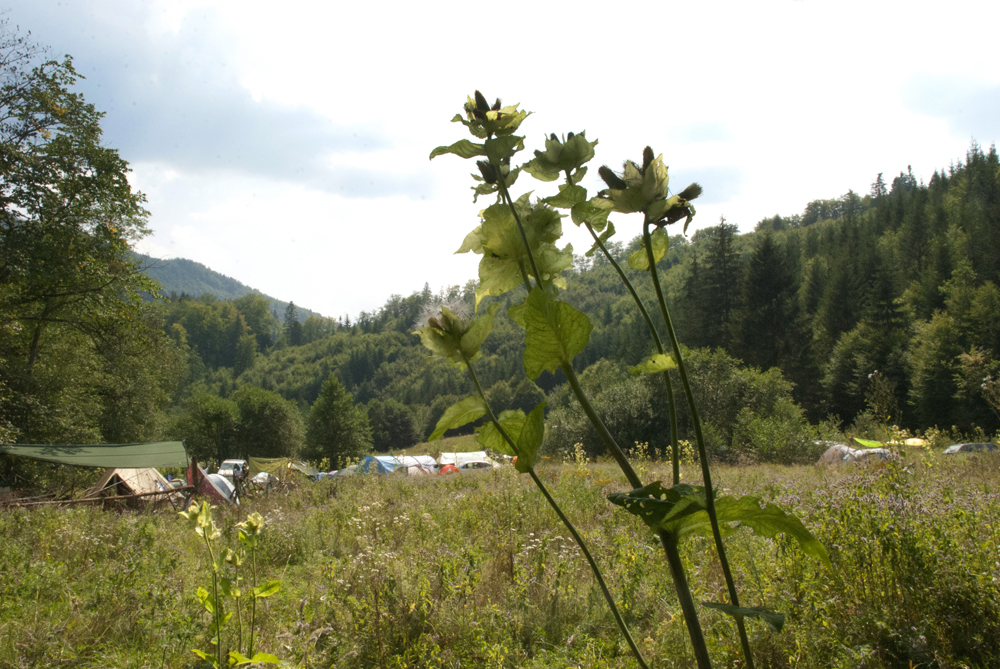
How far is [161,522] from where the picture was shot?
739 cm

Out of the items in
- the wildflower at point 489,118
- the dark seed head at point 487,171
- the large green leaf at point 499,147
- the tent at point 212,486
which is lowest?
the tent at point 212,486

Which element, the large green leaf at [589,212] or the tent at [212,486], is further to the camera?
the tent at [212,486]

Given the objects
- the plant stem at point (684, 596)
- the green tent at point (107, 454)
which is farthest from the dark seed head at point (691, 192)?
the green tent at point (107, 454)

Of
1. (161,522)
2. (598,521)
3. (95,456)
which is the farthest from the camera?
(95,456)

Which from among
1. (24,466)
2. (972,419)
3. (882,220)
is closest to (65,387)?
(24,466)

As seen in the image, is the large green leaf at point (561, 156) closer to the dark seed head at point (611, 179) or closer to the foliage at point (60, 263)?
the dark seed head at point (611, 179)

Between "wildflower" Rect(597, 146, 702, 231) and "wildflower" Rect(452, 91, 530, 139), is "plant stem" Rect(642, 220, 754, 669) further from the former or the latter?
"wildflower" Rect(452, 91, 530, 139)

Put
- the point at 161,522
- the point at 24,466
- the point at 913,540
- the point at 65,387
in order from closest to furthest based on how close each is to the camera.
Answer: the point at 913,540 → the point at 161,522 → the point at 24,466 → the point at 65,387

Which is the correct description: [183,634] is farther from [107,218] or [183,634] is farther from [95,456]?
[107,218]

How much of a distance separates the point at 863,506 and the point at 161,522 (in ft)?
28.1

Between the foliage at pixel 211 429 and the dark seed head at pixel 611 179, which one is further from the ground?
the dark seed head at pixel 611 179

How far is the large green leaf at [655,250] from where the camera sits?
22.5 inches

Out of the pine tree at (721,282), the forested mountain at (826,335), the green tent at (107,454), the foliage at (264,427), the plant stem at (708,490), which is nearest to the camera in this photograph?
the plant stem at (708,490)

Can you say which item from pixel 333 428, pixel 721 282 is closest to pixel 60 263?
pixel 333 428
